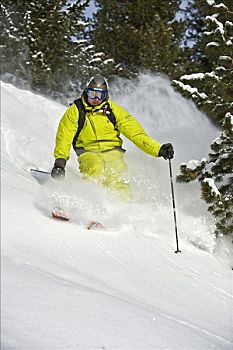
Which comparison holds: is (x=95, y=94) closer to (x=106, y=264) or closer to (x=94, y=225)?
(x=94, y=225)

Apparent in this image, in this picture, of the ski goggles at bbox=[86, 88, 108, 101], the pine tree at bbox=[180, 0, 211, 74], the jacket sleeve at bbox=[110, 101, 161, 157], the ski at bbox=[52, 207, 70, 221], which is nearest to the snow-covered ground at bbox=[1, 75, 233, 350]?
the ski at bbox=[52, 207, 70, 221]

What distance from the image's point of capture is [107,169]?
6.59m

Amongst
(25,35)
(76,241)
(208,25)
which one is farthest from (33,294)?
(25,35)

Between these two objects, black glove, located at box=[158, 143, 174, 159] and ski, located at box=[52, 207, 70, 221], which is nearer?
ski, located at box=[52, 207, 70, 221]

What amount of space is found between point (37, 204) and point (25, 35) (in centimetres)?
1605

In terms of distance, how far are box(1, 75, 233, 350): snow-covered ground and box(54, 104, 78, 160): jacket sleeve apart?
40 centimetres

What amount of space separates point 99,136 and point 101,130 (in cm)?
9

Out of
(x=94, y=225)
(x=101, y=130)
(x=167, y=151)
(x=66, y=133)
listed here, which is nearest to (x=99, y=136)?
(x=101, y=130)

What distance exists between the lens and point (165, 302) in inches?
139

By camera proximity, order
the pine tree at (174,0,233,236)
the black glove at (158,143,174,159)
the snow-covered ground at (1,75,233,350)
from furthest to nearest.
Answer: the pine tree at (174,0,233,236)
the black glove at (158,143,174,159)
the snow-covered ground at (1,75,233,350)

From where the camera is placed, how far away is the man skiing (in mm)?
6461

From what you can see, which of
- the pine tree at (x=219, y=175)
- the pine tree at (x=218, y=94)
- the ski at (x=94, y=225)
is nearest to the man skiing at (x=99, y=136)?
the pine tree at (x=219, y=175)

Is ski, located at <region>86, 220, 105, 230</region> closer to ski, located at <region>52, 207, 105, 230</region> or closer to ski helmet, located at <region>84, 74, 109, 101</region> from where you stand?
ski, located at <region>52, 207, 105, 230</region>

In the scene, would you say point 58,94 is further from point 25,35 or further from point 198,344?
point 198,344
